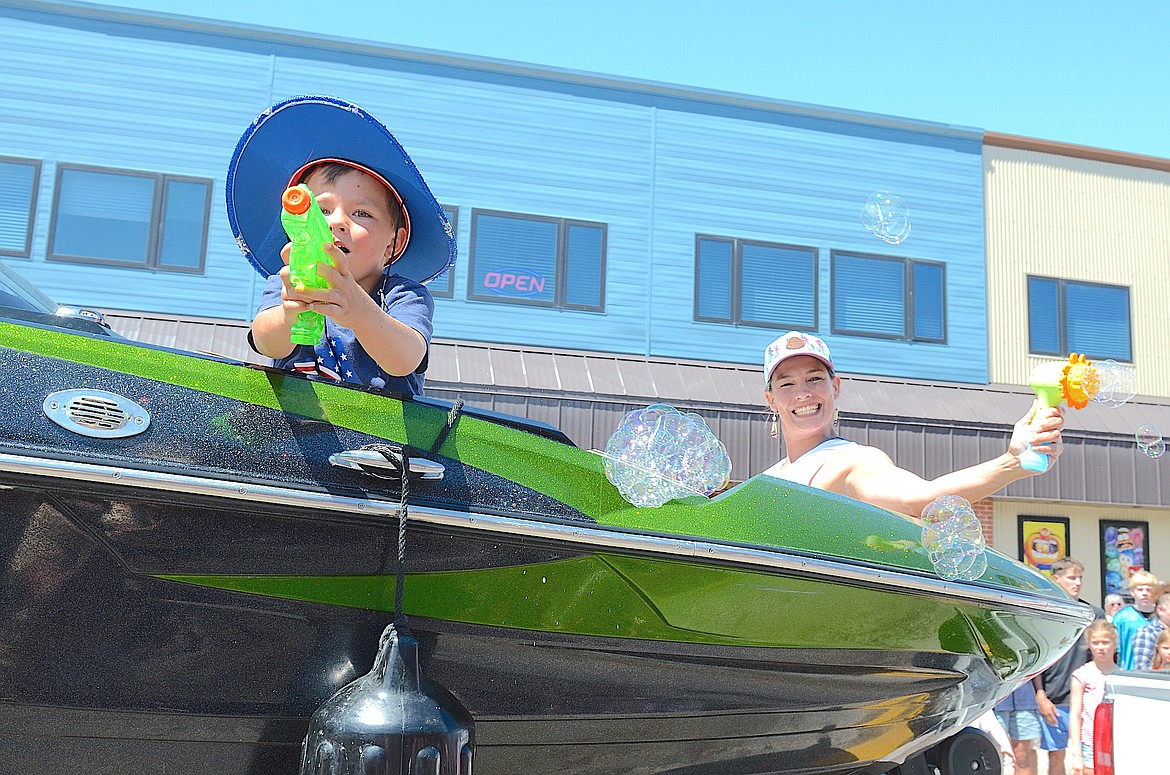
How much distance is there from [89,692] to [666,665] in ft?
3.64

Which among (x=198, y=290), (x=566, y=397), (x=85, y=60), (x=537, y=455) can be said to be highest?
(x=85, y=60)

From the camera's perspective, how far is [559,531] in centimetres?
196

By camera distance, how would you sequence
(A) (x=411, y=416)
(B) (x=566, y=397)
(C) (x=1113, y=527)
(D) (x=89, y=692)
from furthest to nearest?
(C) (x=1113, y=527), (B) (x=566, y=397), (A) (x=411, y=416), (D) (x=89, y=692)

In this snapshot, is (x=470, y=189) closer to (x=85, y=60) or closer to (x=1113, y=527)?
(x=85, y=60)

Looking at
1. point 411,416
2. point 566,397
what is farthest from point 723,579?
point 566,397

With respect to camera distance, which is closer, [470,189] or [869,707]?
[869,707]

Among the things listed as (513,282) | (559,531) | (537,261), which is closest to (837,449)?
(559,531)

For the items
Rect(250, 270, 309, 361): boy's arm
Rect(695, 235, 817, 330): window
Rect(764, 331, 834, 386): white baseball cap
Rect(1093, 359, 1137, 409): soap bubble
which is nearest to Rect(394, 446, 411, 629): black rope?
Rect(250, 270, 309, 361): boy's arm

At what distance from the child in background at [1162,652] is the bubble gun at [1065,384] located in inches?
209

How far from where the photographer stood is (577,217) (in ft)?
41.1

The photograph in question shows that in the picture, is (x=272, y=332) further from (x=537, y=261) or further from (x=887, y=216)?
(x=537, y=261)

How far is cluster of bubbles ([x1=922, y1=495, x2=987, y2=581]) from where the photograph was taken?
237 cm

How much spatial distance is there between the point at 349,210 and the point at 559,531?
885 millimetres

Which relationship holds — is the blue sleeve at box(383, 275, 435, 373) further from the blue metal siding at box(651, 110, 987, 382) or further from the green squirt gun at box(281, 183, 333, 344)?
the blue metal siding at box(651, 110, 987, 382)
